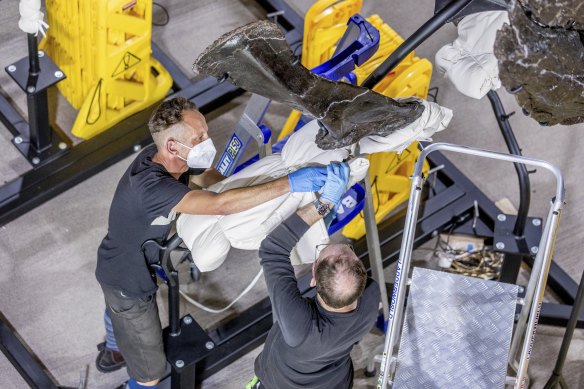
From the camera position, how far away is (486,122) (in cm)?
789

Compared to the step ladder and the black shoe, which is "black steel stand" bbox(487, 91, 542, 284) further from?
the black shoe

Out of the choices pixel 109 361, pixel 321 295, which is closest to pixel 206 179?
pixel 321 295

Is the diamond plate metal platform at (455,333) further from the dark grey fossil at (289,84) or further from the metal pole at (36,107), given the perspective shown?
the metal pole at (36,107)

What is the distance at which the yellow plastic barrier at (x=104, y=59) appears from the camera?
701cm

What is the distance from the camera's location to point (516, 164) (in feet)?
20.6

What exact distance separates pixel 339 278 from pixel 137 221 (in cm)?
108

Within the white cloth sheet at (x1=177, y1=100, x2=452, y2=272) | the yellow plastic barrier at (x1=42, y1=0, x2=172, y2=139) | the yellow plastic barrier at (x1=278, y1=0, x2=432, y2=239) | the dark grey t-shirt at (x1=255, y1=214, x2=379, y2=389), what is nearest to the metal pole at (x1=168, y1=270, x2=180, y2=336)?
the white cloth sheet at (x1=177, y1=100, x2=452, y2=272)

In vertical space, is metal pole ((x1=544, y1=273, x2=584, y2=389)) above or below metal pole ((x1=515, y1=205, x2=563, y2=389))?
below

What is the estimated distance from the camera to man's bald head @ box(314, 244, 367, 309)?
16.9 ft

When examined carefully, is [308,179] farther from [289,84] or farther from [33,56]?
[33,56]

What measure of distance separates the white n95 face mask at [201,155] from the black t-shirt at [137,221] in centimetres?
10

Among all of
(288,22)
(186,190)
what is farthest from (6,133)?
(186,190)

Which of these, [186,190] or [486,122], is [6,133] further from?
[486,122]

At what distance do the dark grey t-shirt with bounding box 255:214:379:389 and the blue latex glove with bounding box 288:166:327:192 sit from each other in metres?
0.13
